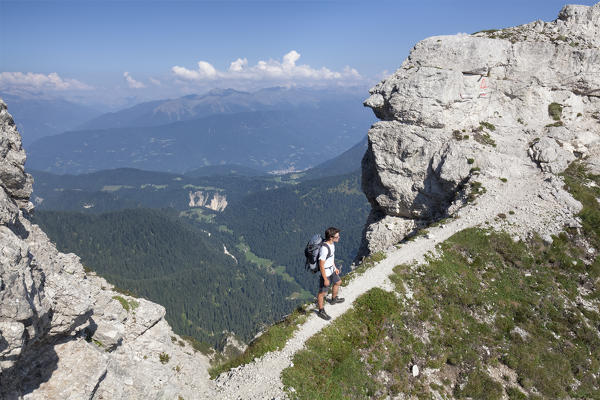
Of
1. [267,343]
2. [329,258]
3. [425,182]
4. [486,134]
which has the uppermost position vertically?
[486,134]

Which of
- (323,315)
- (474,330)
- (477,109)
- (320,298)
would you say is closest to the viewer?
(320,298)

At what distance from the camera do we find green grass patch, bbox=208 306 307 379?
1800cm

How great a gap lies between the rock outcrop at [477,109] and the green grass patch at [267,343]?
23.3m

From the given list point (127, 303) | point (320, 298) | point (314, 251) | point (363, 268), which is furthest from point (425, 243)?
point (127, 303)

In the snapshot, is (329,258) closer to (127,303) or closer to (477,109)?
(127,303)

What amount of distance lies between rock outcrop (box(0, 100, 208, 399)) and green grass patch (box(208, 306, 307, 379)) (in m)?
1.21

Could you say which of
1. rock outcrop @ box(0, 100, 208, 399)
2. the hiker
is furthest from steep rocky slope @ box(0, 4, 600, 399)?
the hiker

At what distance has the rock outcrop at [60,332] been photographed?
423 inches

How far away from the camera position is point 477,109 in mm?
41688

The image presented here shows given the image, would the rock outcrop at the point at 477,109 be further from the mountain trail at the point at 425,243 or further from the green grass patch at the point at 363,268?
the green grass patch at the point at 363,268

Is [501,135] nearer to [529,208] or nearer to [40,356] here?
[529,208]

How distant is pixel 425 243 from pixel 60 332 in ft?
85.7

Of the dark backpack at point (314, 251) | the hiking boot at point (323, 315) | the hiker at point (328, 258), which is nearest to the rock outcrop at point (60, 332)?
the hiking boot at point (323, 315)

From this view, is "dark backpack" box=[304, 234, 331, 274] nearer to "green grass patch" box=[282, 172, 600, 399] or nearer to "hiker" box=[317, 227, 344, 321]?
"hiker" box=[317, 227, 344, 321]
